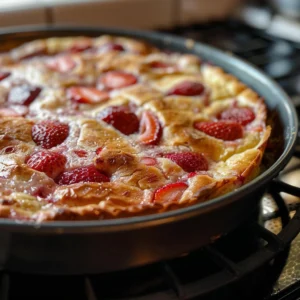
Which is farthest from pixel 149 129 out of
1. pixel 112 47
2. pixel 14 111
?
pixel 112 47

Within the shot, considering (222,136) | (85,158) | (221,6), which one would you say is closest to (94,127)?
(85,158)

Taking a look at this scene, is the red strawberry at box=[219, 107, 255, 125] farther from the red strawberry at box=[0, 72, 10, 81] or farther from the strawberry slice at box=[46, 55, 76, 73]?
the red strawberry at box=[0, 72, 10, 81]

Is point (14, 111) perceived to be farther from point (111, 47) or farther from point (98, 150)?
point (111, 47)

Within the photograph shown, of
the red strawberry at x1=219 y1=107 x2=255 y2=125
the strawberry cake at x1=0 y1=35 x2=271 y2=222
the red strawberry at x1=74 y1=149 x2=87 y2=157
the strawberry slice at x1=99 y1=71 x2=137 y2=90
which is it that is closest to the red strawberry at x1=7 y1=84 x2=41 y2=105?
the strawberry cake at x1=0 y1=35 x2=271 y2=222

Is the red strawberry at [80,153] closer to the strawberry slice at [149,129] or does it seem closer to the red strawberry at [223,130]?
the strawberry slice at [149,129]

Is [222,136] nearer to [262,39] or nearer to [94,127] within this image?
[94,127]

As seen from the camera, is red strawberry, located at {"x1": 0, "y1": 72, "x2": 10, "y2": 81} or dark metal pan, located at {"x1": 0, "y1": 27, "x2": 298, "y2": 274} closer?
dark metal pan, located at {"x1": 0, "y1": 27, "x2": 298, "y2": 274}
